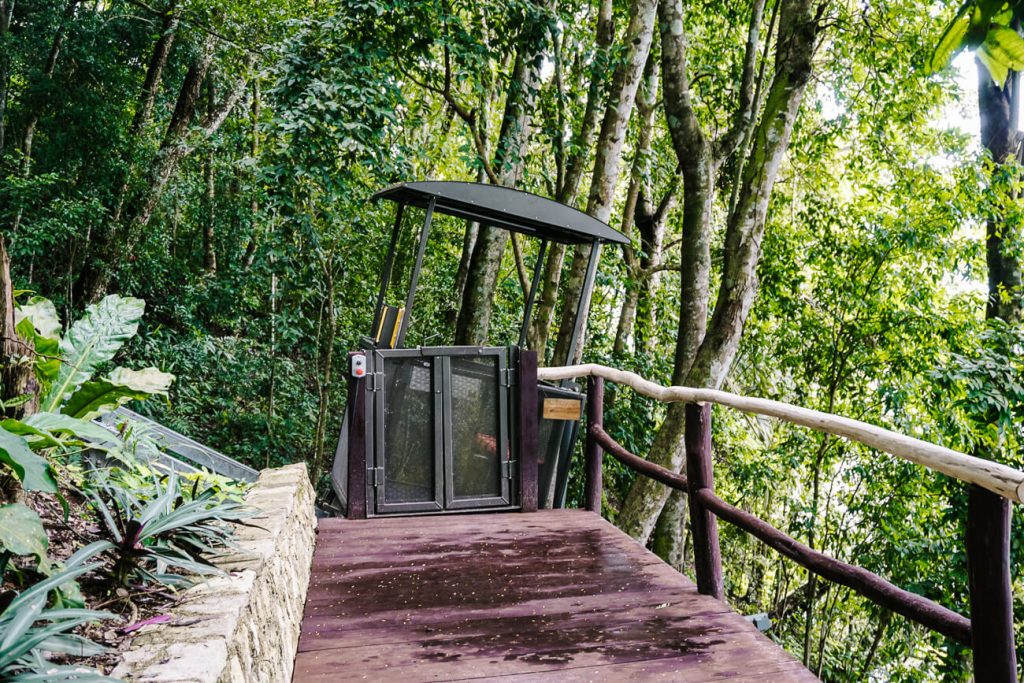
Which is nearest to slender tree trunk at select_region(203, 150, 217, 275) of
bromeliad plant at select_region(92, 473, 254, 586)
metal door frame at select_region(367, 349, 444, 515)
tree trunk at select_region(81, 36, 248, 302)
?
tree trunk at select_region(81, 36, 248, 302)

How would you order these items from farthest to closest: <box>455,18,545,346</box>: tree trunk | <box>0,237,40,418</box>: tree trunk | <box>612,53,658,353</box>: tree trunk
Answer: <box>612,53,658,353</box>: tree trunk → <box>455,18,545,346</box>: tree trunk → <box>0,237,40,418</box>: tree trunk

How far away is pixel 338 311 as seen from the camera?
461 inches

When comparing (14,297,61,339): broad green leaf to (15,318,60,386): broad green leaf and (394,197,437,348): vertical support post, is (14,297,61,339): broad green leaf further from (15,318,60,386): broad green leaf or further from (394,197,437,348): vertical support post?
(394,197,437,348): vertical support post

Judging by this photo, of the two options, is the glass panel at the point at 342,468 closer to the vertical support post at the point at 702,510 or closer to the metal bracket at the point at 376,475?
the metal bracket at the point at 376,475

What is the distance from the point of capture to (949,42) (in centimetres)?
108

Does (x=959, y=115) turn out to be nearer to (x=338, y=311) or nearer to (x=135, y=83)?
(x=338, y=311)

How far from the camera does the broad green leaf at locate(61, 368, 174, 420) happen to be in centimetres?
261

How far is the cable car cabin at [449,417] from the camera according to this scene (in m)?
4.72

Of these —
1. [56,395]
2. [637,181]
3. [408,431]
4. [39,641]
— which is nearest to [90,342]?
[56,395]

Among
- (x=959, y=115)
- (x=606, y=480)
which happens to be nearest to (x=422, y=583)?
(x=606, y=480)

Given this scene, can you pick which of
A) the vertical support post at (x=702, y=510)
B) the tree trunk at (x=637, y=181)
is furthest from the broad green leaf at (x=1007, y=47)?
the tree trunk at (x=637, y=181)

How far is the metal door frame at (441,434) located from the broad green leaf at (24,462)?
2883 millimetres

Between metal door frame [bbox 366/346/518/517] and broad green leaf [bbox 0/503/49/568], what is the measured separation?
289 centimetres

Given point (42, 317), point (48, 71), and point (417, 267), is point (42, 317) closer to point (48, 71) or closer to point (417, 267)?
point (417, 267)
